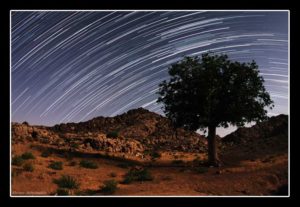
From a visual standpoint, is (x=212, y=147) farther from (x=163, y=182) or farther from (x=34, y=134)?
(x=34, y=134)

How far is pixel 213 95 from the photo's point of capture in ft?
100

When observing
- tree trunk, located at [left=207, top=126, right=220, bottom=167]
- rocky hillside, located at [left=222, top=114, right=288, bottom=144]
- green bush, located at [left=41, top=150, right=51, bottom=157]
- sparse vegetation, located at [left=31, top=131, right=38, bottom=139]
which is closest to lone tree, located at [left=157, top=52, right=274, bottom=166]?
tree trunk, located at [left=207, top=126, right=220, bottom=167]

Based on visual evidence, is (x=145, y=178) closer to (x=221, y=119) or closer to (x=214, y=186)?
(x=214, y=186)

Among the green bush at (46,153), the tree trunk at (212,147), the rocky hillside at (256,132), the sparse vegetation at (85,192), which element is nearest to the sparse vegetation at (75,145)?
the green bush at (46,153)

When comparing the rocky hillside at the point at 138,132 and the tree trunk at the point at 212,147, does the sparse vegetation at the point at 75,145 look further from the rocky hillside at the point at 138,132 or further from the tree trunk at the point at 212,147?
the tree trunk at the point at 212,147

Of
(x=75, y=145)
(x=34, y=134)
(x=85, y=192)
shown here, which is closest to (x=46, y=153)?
(x=75, y=145)

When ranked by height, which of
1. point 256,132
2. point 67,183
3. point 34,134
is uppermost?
point 34,134

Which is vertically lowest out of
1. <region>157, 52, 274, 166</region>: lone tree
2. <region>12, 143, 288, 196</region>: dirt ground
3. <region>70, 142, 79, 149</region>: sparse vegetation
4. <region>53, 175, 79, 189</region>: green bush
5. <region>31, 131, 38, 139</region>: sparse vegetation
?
<region>12, 143, 288, 196</region>: dirt ground

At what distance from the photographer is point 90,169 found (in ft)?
A: 93.1

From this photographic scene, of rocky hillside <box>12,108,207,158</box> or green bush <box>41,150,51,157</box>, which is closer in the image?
green bush <box>41,150,51,157</box>

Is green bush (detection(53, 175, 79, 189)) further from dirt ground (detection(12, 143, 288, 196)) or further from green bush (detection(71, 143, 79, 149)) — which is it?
green bush (detection(71, 143, 79, 149))

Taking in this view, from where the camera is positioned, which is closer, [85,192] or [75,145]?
[85,192]

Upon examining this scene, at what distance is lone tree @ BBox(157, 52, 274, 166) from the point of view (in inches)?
1189

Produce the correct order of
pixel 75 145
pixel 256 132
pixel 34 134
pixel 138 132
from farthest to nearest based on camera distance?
1. pixel 138 132
2. pixel 256 132
3. pixel 34 134
4. pixel 75 145
